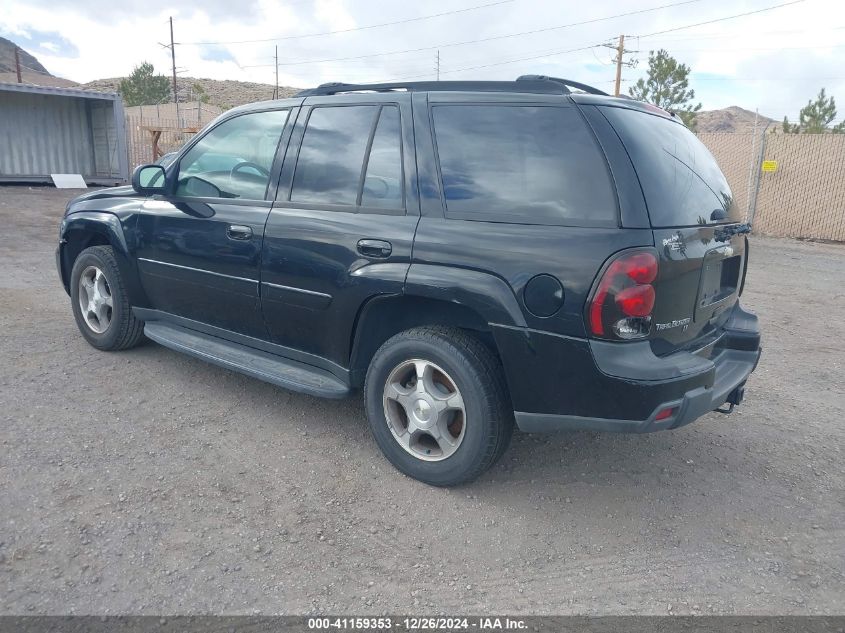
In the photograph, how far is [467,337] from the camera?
3.27 m

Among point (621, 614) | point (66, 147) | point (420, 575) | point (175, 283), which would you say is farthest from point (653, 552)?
point (66, 147)

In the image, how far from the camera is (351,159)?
12.0 feet

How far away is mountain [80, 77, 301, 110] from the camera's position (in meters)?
80.6

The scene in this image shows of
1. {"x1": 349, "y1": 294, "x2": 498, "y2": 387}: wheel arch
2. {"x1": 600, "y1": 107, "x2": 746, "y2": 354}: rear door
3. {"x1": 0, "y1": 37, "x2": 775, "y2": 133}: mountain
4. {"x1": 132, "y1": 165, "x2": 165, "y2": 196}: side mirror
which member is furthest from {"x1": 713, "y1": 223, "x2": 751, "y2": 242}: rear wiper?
{"x1": 0, "y1": 37, "x2": 775, "y2": 133}: mountain

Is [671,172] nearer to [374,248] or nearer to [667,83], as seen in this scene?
[374,248]

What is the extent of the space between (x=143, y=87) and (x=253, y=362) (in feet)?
223

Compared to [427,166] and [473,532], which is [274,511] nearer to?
[473,532]

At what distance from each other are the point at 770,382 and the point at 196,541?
4.29m

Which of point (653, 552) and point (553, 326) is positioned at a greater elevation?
point (553, 326)

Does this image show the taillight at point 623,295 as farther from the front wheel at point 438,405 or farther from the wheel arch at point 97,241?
the wheel arch at point 97,241

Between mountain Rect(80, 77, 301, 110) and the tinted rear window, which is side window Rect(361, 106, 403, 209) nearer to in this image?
the tinted rear window

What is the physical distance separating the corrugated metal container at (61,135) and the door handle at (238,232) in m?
16.3

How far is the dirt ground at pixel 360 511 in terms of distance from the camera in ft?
8.59

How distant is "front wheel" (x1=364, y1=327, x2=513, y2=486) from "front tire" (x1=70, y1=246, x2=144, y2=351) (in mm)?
2397
